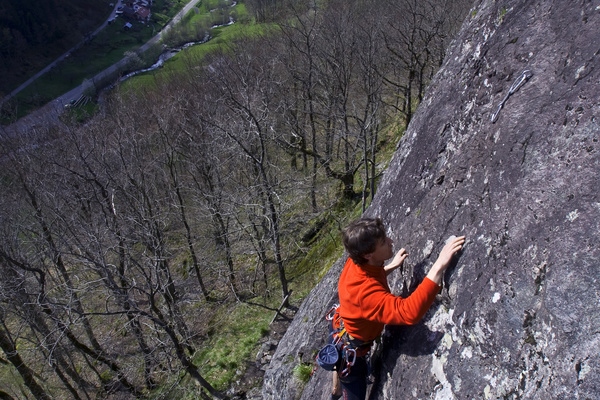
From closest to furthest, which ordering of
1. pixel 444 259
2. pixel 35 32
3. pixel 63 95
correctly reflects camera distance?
pixel 444 259 → pixel 63 95 → pixel 35 32

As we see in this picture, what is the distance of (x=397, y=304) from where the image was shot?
253 centimetres

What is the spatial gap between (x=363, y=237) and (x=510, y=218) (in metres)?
0.94

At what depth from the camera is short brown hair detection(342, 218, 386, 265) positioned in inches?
106

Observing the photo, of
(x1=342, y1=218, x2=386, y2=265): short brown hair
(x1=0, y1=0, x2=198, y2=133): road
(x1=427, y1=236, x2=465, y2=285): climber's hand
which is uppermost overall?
(x1=0, y1=0, x2=198, y2=133): road

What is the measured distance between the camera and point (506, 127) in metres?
2.53

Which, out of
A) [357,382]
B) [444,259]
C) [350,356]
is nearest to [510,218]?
[444,259]

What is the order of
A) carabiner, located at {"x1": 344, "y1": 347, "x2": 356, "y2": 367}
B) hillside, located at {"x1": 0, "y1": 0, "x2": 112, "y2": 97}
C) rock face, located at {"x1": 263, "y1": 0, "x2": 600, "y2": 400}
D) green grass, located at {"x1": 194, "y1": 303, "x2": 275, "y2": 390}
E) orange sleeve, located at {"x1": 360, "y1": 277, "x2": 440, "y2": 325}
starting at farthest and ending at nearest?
hillside, located at {"x1": 0, "y1": 0, "x2": 112, "y2": 97} → green grass, located at {"x1": 194, "y1": 303, "x2": 275, "y2": 390} → carabiner, located at {"x1": 344, "y1": 347, "x2": 356, "y2": 367} → orange sleeve, located at {"x1": 360, "y1": 277, "x2": 440, "y2": 325} → rock face, located at {"x1": 263, "y1": 0, "x2": 600, "y2": 400}

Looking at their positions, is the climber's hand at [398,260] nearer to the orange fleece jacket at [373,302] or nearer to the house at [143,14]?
the orange fleece jacket at [373,302]

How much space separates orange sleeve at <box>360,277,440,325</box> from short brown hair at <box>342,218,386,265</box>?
0.85 ft

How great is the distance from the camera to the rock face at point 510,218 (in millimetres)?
1744

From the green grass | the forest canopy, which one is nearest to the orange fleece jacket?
the green grass

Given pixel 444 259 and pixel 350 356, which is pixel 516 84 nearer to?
pixel 444 259

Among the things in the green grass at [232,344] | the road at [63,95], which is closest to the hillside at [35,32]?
the road at [63,95]

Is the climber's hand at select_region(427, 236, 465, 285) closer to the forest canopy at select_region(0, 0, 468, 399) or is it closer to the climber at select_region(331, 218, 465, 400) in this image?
the climber at select_region(331, 218, 465, 400)
